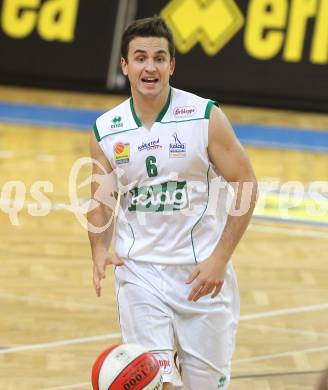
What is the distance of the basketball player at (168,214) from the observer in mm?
5391

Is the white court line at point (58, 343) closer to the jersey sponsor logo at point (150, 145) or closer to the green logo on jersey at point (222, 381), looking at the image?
the green logo on jersey at point (222, 381)

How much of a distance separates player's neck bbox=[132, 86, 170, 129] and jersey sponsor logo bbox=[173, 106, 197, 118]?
82 mm

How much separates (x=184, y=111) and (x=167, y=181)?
382 mm

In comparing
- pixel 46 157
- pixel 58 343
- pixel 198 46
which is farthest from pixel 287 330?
pixel 198 46

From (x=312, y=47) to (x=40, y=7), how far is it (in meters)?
4.49

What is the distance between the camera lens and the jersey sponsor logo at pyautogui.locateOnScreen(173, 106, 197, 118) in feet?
18.1

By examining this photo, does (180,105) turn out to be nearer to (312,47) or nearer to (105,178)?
(105,178)

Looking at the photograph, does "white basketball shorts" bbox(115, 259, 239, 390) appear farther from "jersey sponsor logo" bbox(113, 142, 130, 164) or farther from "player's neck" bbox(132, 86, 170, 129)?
"player's neck" bbox(132, 86, 170, 129)

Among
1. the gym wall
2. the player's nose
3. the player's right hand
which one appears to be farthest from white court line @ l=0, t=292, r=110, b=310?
the gym wall

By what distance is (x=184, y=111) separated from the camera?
5539 mm

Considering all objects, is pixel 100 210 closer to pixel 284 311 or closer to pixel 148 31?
pixel 148 31

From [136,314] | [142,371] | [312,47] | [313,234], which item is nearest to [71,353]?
[136,314]

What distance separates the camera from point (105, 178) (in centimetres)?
565

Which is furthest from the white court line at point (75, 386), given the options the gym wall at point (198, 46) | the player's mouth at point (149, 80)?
the gym wall at point (198, 46)
